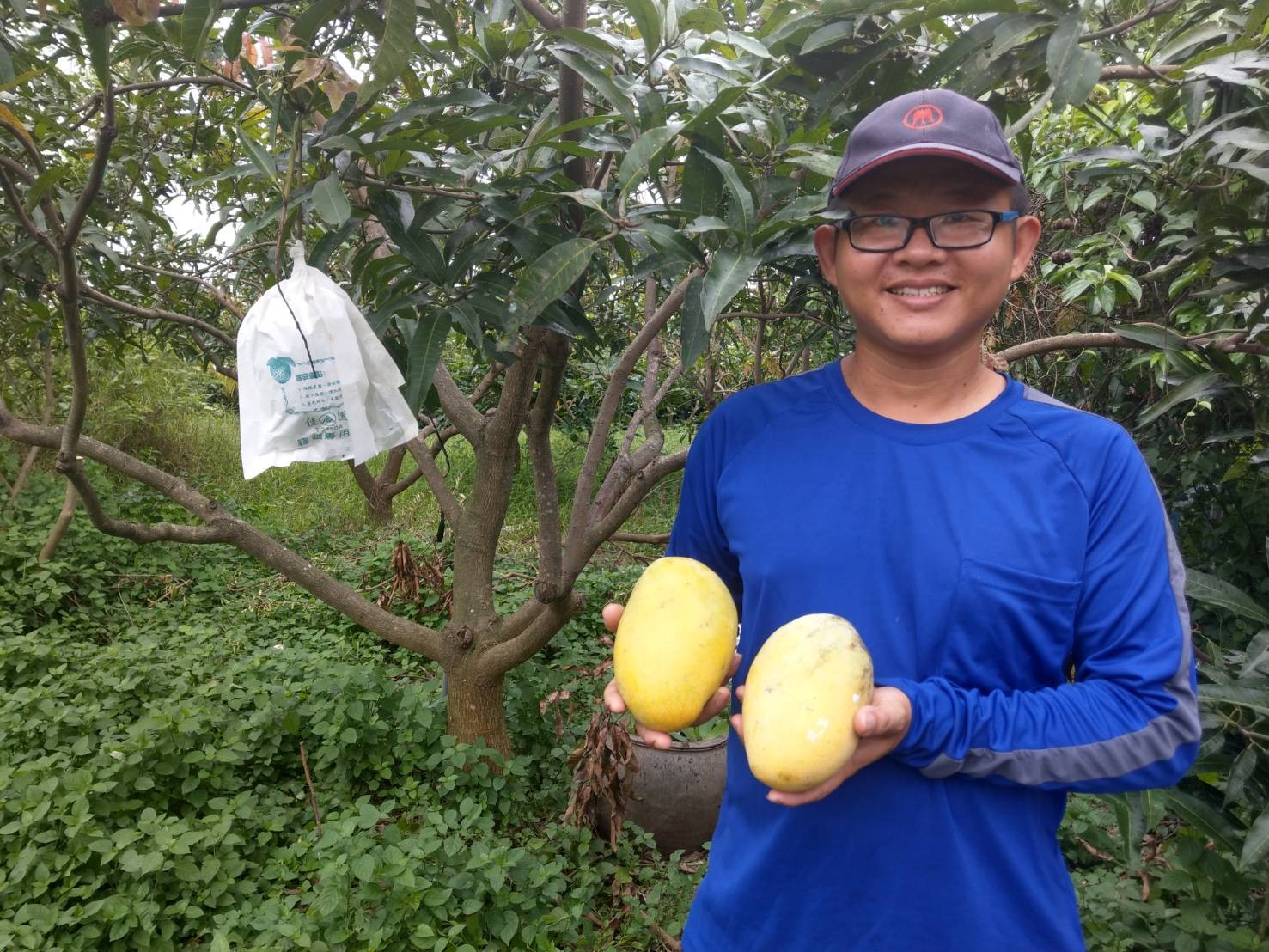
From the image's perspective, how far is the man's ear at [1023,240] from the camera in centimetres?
105

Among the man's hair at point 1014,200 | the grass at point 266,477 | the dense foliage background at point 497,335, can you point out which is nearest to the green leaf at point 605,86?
the dense foliage background at point 497,335

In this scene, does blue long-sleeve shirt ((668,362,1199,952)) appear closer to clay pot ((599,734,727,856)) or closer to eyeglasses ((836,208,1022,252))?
eyeglasses ((836,208,1022,252))

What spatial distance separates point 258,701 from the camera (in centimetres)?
281

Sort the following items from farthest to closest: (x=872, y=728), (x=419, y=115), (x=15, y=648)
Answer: (x=15, y=648)
(x=419, y=115)
(x=872, y=728)

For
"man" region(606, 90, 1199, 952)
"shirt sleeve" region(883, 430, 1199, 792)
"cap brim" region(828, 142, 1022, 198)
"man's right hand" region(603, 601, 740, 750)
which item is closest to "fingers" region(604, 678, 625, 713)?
"man's right hand" region(603, 601, 740, 750)

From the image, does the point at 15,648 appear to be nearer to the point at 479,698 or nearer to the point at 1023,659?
the point at 479,698

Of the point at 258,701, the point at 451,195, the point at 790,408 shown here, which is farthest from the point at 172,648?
the point at 790,408

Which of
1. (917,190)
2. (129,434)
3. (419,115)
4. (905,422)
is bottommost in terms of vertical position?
(129,434)

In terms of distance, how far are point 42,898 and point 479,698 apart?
1.14 metres

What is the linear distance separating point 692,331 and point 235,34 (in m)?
0.90

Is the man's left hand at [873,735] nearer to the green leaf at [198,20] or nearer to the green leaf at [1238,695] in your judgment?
the green leaf at [1238,695]

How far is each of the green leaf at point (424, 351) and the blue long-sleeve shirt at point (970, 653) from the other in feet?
2.03

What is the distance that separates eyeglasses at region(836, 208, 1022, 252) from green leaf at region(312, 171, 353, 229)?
0.76 m

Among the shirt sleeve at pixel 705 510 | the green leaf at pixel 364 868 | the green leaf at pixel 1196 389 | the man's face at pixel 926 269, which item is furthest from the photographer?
the green leaf at pixel 364 868
